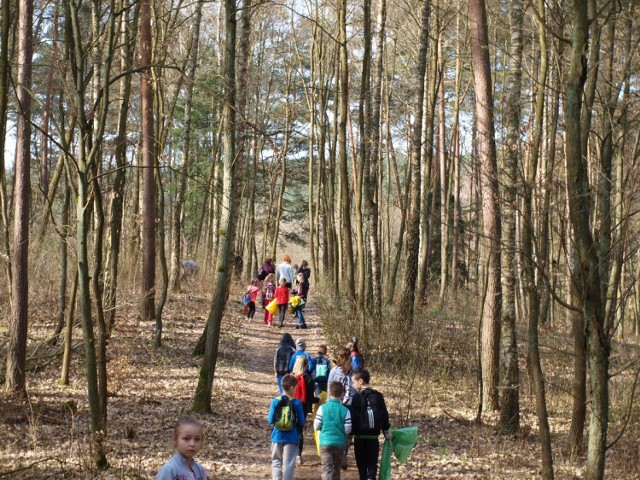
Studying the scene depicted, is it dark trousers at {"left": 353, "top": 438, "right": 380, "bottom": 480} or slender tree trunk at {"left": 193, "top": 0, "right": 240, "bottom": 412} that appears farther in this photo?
slender tree trunk at {"left": 193, "top": 0, "right": 240, "bottom": 412}

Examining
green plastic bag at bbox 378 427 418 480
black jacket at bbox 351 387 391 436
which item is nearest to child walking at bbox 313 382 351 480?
black jacket at bbox 351 387 391 436

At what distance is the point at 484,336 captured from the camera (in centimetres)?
1178

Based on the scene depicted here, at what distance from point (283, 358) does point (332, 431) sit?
11.9ft

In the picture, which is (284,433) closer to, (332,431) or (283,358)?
(332,431)

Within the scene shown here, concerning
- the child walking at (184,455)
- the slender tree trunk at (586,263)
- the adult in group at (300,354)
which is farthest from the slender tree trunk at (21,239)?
the slender tree trunk at (586,263)

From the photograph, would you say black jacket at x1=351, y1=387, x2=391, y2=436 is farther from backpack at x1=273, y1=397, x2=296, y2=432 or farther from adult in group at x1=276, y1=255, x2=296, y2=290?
adult in group at x1=276, y1=255, x2=296, y2=290

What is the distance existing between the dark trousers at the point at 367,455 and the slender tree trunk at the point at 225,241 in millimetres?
3857

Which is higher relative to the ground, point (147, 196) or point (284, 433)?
point (147, 196)

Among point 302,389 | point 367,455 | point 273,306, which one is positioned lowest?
point 367,455

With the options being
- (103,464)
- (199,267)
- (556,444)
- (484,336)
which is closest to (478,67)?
(484,336)

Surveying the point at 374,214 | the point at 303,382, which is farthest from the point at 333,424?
the point at 374,214

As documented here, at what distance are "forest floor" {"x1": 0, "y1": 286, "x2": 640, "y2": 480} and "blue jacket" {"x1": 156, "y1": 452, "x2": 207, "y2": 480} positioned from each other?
2944mm

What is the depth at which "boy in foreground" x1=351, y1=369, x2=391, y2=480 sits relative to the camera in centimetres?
769

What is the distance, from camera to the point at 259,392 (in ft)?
44.4
